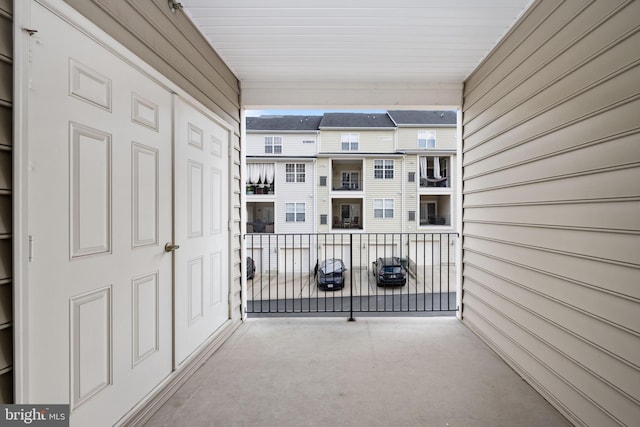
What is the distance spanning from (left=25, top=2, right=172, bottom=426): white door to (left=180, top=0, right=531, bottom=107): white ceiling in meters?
0.95

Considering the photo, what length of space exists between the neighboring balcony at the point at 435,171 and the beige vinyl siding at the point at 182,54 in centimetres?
1081

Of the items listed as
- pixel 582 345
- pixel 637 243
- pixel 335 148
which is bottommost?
pixel 582 345

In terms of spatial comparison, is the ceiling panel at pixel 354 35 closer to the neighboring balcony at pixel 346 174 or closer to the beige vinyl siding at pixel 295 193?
the beige vinyl siding at pixel 295 193

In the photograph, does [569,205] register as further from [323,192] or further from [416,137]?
[416,137]

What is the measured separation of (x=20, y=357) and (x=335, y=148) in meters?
11.8

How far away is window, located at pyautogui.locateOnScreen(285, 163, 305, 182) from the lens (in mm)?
12234

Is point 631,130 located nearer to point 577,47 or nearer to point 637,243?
point 637,243

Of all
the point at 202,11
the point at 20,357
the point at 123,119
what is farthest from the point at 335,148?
the point at 20,357

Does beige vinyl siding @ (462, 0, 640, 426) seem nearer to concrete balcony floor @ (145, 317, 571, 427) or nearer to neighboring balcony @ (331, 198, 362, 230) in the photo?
concrete balcony floor @ (145, 317, 571, 427)

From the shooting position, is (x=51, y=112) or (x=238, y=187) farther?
(x=238, y=187)

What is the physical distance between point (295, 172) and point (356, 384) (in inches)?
429

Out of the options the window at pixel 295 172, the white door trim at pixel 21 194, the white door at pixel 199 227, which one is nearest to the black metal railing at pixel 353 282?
the white door at pixel 199 227

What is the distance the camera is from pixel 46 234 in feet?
3.57

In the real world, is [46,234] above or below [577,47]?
below
